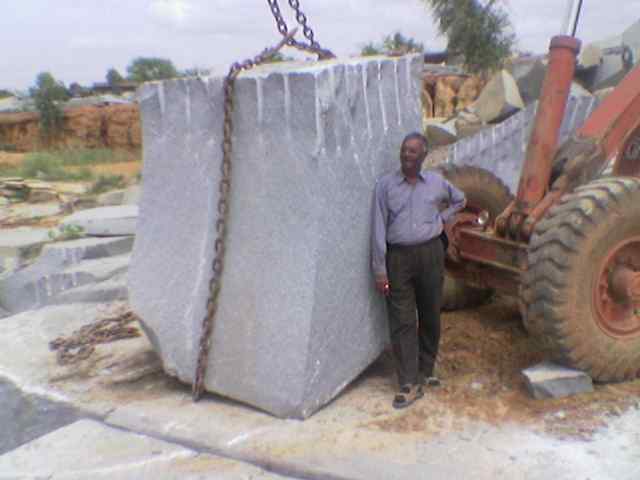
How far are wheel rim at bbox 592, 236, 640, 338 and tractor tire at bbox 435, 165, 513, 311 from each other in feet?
4.12

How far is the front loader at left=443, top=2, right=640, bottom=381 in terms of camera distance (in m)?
3.61

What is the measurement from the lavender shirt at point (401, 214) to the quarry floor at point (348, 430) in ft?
2.93

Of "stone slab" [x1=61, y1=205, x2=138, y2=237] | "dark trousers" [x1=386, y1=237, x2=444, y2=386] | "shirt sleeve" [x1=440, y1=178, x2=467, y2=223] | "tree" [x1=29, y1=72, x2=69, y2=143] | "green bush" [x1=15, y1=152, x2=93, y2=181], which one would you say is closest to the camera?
"dark trousers" [x1=386, y1=237, x2=444, y2=386]

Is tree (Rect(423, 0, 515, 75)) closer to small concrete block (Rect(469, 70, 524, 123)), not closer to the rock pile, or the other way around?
the rock pile

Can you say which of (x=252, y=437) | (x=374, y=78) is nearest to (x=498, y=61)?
(x=374, y=78)

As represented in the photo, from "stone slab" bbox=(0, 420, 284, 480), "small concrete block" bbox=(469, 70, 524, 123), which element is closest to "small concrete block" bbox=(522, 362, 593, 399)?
"stone slab" bbox=(0, 420, 284, 480)

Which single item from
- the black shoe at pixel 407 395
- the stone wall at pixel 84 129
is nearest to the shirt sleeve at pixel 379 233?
the black shoe at pixel 407 395

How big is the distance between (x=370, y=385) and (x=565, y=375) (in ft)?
3.81

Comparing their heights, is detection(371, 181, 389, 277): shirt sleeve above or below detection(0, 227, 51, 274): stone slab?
above

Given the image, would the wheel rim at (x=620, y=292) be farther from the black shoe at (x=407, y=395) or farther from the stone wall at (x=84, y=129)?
the stone wall at (x=84, y=129)

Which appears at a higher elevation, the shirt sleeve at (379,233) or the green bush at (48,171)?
the shirt sleeve at (379,233)

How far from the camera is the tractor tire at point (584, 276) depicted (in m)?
3.58

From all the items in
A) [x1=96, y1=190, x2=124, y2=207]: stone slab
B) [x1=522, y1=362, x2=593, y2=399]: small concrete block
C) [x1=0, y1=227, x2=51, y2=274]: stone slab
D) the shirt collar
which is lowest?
[x1=96, y1=190, x2=124, y2=207]: stone slab

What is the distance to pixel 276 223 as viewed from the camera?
12.0 ft
